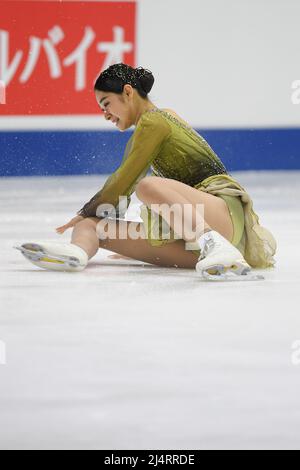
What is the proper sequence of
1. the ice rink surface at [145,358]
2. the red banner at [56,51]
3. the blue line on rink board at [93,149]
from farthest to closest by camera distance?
the blue line on rink board at [93,149] < the red banner at [56,51] < the ice rink surface at [145,358]

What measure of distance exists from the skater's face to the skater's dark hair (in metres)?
0.01

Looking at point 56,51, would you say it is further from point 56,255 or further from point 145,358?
point 145,358

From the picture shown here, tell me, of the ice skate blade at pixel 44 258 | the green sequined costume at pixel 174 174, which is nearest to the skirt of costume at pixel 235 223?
the green sequined costume at pixel 174 174

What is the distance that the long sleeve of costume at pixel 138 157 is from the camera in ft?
9.49

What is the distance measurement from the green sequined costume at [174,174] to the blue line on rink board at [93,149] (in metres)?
2.74

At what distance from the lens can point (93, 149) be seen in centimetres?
581

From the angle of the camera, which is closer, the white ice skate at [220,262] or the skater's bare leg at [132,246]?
the white ice skate at [220,262]

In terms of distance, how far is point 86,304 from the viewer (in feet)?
8.39

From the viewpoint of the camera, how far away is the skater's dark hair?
2.95 m

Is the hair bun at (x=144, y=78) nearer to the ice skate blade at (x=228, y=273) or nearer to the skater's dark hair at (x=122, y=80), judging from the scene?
the skater's dark hair at (x=122, y=80)

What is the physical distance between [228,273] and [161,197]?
0.85 feet

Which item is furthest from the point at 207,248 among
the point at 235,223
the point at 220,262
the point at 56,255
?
the point at 56,255

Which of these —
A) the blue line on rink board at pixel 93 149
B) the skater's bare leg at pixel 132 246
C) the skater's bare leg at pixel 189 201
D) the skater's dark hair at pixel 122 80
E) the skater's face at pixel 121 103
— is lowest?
the skater's bare leg at pixel 132 246
